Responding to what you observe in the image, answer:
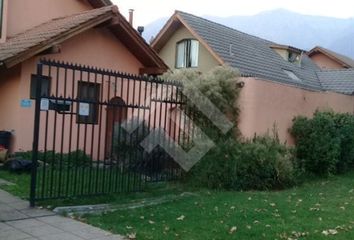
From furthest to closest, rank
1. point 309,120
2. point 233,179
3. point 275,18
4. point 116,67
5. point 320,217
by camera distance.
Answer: point 275,18
point 116,67
point 309,120
point 233,179
point 320,217

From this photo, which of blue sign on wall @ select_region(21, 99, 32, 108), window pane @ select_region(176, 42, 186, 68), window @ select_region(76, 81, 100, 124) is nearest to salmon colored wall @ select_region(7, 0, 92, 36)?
blue sign on wall @ select_region(21, 99, 32, 108)

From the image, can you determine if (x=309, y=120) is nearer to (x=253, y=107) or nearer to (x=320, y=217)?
(x=253, y=107)

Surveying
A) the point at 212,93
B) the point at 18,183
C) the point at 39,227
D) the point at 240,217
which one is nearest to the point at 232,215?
the point at 240,217

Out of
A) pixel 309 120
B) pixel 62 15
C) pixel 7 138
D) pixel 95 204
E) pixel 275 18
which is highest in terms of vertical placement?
pixel 275 18

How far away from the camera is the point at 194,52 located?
23781 mm

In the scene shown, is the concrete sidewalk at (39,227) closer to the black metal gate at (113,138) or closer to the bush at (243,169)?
the black metal gate at (113,138)

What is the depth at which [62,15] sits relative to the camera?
16297 millimetres

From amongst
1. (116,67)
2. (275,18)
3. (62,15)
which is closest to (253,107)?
(116,67)

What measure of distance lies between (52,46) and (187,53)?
40.0ft

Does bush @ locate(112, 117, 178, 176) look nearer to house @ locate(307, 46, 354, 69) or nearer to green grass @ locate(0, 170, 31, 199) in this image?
green grass @ locate(0, 170, 31, 199)

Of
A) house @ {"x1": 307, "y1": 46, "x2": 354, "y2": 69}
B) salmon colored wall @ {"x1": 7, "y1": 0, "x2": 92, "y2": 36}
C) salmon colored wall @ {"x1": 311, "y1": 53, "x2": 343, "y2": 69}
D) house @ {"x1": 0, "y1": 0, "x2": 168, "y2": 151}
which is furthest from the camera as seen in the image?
salmon colored wall @ {"x1": 311, "y1": 53, "x2": 343, "y2": 69}

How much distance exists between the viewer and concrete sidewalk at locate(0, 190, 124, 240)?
610cm

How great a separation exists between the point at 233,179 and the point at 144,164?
195cm

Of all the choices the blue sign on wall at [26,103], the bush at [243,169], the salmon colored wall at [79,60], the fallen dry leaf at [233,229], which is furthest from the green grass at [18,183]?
the fallen dry leaf at [233,229]
